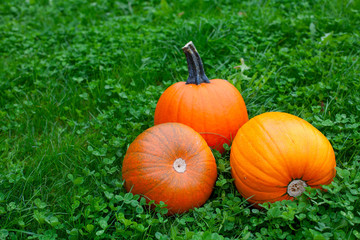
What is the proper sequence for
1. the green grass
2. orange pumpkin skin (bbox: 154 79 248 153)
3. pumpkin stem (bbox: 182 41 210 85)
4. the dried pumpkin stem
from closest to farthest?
the green grass
the dried pumpkin stem
orange pumpkin skin (bbox: 154 79 248 153)
pumpkin stem (bbox: 182 41 210 85)

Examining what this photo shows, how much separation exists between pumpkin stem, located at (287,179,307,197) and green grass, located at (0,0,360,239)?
0.10 meters

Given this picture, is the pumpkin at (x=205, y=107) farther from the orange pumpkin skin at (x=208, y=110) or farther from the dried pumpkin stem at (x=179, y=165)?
the dried pumpkin stem at (x=179, y=165)

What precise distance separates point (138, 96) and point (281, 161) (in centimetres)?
172

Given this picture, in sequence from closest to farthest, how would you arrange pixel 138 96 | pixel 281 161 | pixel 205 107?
pixel 281 161 < pixel 205 107 < pixel 138 96

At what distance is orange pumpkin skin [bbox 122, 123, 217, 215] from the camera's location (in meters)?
2.26

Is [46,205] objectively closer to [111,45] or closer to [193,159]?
[193,159]

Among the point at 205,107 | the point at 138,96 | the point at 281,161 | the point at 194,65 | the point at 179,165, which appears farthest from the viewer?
the point at 138,96

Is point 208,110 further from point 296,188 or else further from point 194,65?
point 296,188

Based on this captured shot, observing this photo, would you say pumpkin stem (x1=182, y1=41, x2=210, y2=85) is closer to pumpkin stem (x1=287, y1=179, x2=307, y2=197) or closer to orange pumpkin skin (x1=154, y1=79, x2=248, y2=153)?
orange pumpkin skin (x1=154, y1=79, x2=248, y2=153)

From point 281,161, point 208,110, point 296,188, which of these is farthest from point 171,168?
point 296,188

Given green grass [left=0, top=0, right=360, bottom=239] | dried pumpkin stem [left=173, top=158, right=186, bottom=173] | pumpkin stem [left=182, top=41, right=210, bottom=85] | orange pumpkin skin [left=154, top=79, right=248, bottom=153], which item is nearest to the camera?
green grass [left=0, top=0, right=360, bottom=239]

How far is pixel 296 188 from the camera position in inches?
89.5

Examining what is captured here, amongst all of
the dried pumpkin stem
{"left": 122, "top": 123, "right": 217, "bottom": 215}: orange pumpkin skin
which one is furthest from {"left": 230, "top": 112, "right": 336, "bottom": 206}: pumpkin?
the dried pumpkin stem

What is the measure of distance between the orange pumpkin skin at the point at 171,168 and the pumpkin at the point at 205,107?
9.7 inches
